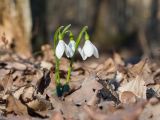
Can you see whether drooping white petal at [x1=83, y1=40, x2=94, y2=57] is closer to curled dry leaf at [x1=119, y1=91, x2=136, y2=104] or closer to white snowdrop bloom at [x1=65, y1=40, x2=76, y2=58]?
white snowdrop bloom at [x1=65, y1=40, x2=76, y2=58]

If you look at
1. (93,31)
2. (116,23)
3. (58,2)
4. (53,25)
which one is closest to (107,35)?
(93,31)

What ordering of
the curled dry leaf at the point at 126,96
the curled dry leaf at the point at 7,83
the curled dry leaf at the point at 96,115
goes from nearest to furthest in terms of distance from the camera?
the curled dry leaf at the point at 96,115 → the curled dry leaf at the point at 126,96 → the curled dry leaf at the point at 7,83

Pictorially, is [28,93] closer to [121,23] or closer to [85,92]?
[85,92]

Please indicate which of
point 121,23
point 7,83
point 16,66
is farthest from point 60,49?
point 121,23

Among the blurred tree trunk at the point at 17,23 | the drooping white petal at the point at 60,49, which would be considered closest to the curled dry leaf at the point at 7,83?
the drooping white petal at the point at 60,49

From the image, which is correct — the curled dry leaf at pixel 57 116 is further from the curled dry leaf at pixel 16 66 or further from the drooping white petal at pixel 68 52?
the curled dry leaf at pixel 16 66

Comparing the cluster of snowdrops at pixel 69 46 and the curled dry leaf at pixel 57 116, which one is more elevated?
the cluster of snowdrops at pixel 69 46

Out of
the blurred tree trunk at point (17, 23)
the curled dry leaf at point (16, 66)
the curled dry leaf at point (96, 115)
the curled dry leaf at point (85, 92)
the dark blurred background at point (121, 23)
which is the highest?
the dark blurred background at point (121, 23)

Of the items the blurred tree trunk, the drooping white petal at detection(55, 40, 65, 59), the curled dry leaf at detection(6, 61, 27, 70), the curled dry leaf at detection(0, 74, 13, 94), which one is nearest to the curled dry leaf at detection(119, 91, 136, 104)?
the drooping white petal at detection(55, 40, 65, 59)
